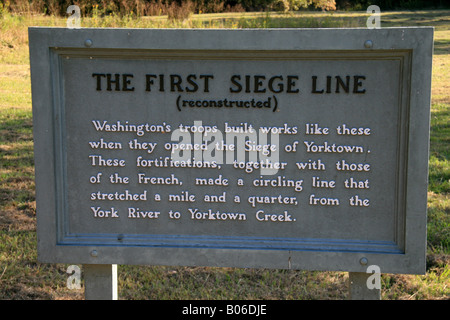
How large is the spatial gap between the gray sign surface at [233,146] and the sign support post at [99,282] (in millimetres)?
114

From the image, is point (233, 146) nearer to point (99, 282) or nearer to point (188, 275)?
point (99, 282)

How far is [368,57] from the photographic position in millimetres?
2566

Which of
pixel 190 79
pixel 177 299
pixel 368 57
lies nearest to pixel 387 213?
pixel 368 57

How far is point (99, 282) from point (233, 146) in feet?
3.17

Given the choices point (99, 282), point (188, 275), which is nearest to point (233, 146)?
point (99, 282)

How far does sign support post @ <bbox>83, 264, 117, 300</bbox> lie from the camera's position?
2.83 meters

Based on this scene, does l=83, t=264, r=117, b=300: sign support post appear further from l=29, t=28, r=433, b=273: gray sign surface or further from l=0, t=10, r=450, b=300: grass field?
l=0, t=10, r=450, b=300: grass field

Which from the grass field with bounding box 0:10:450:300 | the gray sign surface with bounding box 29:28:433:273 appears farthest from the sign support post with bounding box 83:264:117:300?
the grass field with bounding box 0:10:450:300

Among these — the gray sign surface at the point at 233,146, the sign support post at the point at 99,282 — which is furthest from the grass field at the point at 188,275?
the gray sign surface at the point at 233,146

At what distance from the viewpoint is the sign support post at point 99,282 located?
283cm

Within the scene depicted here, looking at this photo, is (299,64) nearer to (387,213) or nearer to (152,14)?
(387,213)

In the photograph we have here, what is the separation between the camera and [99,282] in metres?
2.85

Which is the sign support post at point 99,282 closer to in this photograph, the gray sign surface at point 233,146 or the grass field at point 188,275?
the gray sign surface at point 233,146

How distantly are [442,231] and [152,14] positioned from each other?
1318 centimetres
